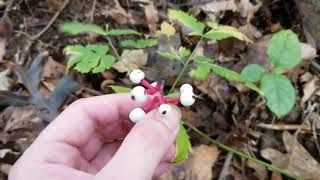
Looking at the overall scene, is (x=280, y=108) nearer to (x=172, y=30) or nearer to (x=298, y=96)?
(x=298, y=96)

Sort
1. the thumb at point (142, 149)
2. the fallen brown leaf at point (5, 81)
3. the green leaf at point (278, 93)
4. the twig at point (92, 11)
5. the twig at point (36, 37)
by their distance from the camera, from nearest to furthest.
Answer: the thumb at point (142, 149)
the green leaf at point (278, 93)
the fallen brown leaf at point (5, 81)
the twig at point (36, 37)
the twig at point (92, 11)

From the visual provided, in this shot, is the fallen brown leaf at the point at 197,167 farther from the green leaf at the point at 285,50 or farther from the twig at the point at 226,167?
the green leaf at the point at 285,50

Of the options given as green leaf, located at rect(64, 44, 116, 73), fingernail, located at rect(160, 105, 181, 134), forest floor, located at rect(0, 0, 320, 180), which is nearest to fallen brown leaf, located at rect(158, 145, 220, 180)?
forest floor, located at rect(0, 0, 320, 180)

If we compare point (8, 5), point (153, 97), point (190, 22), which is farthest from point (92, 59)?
point (8, 5)

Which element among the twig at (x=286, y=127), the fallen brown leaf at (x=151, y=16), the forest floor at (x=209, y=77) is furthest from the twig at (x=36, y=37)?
the twig at (x=286, y=127)

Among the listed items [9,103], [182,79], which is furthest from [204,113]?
[9,103]

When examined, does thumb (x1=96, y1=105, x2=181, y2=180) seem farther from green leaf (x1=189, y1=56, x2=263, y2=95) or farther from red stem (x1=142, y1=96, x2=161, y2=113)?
green leaf (x1=189, y1=56, x2=263, y2=95)
